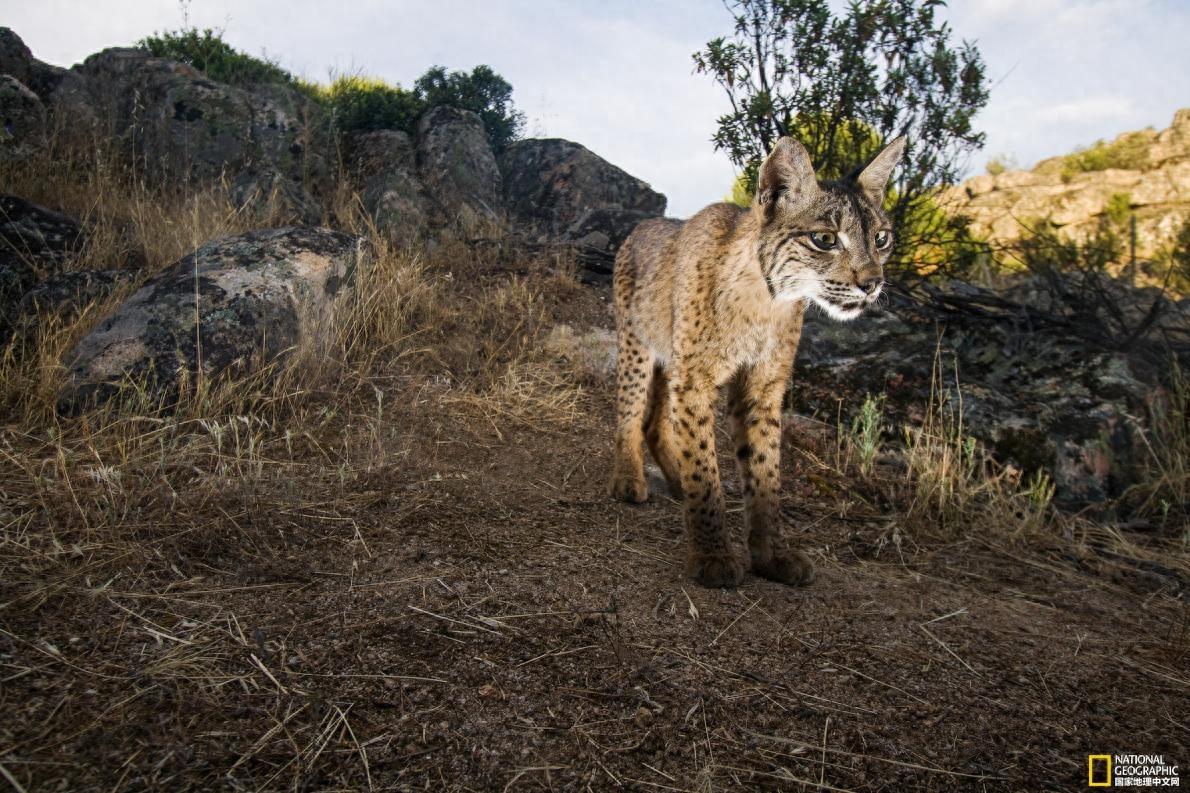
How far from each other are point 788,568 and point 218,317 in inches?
147

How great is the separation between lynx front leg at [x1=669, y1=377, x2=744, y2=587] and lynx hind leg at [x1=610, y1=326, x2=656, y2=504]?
95cm

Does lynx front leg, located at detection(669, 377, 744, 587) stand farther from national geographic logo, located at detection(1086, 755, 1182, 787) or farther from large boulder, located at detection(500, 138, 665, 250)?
large boulder, located at detection(500, 138, 665, 250)

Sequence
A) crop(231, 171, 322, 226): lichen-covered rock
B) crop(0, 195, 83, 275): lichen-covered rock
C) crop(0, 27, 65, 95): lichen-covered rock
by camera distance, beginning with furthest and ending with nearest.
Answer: crop(0, 27, 65, 95): lichen-covered rock < crop(231, 171, 322, 226): lichen-covered rock < crop(0, 195, 83, 275): lichen-covered rock

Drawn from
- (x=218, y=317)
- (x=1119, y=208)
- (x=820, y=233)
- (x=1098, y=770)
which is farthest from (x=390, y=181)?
(x=1119, y=208)

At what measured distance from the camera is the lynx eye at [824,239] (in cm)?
339

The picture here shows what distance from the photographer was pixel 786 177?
358cm

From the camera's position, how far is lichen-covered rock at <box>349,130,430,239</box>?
898cm

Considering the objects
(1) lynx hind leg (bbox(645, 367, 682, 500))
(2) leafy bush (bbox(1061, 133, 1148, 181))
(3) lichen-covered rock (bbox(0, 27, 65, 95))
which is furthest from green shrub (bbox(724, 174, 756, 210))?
(2) leafy bush (bbox(1061, 133, 1148, 181))

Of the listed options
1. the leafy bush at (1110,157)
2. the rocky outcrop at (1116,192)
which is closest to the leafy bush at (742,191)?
the rocky outcrop at (1116,192)

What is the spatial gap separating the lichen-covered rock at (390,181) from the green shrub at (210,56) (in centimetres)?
303

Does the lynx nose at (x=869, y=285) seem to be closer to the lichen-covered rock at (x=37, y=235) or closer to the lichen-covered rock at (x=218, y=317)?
the lichen-covered rock at (x=218, y=317)

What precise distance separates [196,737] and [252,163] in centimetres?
946

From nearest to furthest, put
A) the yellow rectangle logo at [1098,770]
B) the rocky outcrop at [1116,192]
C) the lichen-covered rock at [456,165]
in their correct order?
the yellow rectangle logo at [1098,770] → the lichen-covered rock at [456,165] → the rocky outcrop at [1116,192]

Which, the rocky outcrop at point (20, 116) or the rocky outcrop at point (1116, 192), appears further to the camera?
the rocky outcrop at point (1116, 192)
